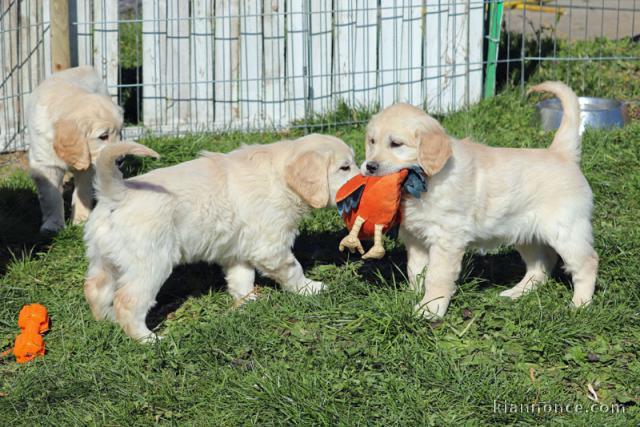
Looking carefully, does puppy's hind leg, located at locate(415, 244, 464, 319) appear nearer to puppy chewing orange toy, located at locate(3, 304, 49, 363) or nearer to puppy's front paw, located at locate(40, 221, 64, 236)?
puppy chewing orange toy, located at locate(3, 304, 49, 363)

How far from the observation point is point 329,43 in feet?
25.0

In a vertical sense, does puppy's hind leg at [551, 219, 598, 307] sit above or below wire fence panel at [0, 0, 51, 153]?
below

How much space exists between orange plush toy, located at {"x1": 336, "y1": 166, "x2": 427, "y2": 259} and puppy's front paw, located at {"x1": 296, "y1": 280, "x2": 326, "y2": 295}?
0.42 m

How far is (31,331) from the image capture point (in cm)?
439

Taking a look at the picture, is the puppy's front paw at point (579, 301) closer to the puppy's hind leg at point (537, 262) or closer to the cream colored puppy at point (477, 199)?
the cream colored puppy at point (477, 199)

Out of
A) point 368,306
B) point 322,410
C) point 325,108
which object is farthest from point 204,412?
→ point 325,108

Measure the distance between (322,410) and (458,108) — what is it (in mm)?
4773

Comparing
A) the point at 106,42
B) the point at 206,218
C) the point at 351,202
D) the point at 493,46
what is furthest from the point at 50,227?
the point at 493,46

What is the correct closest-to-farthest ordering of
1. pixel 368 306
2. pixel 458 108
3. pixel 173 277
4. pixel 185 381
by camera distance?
1. pixel 185 381
2. pixel 368 306
3. pixel 173 277
4. pixel 458 108

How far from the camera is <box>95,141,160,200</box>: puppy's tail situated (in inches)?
154

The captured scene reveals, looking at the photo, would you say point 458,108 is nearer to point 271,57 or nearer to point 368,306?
point 271,57

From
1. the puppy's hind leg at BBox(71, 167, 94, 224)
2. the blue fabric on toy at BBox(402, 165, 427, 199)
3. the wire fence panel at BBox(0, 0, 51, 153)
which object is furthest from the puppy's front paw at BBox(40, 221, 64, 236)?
the blue fabric on toy at BBox(402, 165, 427, 199)

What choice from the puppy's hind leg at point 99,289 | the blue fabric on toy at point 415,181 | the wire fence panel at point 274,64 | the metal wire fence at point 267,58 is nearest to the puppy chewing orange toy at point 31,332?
the puppy's hind leg at point 99,289

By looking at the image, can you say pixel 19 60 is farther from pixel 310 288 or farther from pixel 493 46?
pixel 493 46
